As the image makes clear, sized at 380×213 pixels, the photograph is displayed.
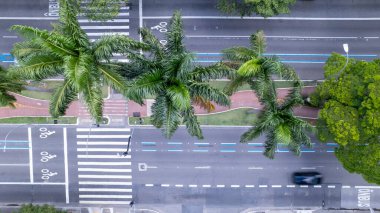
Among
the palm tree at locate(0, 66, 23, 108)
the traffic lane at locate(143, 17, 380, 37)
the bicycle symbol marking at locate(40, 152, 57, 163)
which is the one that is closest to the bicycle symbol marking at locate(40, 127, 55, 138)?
the bicycle symbol marking at locate(40, 152, 57, 163)

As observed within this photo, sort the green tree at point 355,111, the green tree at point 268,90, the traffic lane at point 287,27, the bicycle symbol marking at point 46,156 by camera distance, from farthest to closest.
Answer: the bicycle symbol marking at point 46,156 < the traffic lane at point 287,27 < the green tree at point 355,111 < the green tree at point 268,90

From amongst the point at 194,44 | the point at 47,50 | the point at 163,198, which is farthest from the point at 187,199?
the point at 47,50

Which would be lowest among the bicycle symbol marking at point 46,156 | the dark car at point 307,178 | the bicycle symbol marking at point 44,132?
the dark car at point 307,178

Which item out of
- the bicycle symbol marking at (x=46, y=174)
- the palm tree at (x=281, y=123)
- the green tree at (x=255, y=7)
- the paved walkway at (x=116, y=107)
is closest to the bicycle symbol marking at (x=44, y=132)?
the paved walkway at (x=116, y=107)

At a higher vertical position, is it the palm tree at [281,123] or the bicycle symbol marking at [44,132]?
the palm tree at [281,123]

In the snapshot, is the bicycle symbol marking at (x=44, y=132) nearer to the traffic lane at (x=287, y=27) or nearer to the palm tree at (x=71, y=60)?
the traffic lane at (x=287, y=27)

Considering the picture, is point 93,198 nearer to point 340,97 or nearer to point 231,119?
point 231,119

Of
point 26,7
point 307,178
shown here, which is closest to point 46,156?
point 26,7
